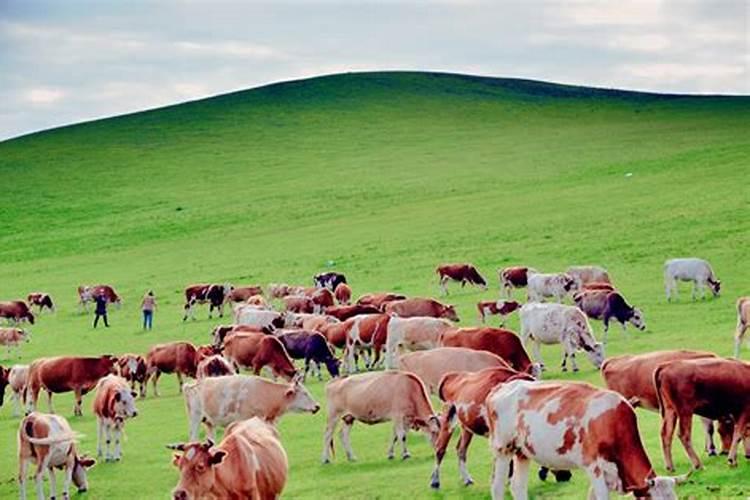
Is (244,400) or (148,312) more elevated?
(244,400)

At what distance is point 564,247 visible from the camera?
4497 centimetres

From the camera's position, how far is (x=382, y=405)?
19.2m

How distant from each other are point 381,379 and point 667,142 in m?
55.3

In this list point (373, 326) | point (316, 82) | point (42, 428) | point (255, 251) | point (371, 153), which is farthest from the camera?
point (316, 82)

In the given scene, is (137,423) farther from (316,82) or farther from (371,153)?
(316,82)

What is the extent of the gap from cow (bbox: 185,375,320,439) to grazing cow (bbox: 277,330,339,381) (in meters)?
6.65

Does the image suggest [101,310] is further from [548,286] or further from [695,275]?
[695,275]

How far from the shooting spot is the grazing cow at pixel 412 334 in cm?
2712

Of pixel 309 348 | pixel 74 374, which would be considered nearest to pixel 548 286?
pixel 309 348

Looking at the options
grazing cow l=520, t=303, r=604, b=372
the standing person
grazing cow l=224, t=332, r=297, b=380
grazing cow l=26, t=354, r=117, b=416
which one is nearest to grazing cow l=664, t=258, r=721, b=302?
grazing cow l=520, t=303, r=604, b=372

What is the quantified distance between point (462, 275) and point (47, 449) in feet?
76.7

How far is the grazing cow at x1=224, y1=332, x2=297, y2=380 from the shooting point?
25.7 meters

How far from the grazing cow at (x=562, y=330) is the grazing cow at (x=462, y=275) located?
1199cm

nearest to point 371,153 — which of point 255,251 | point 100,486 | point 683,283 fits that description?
point 255,251
